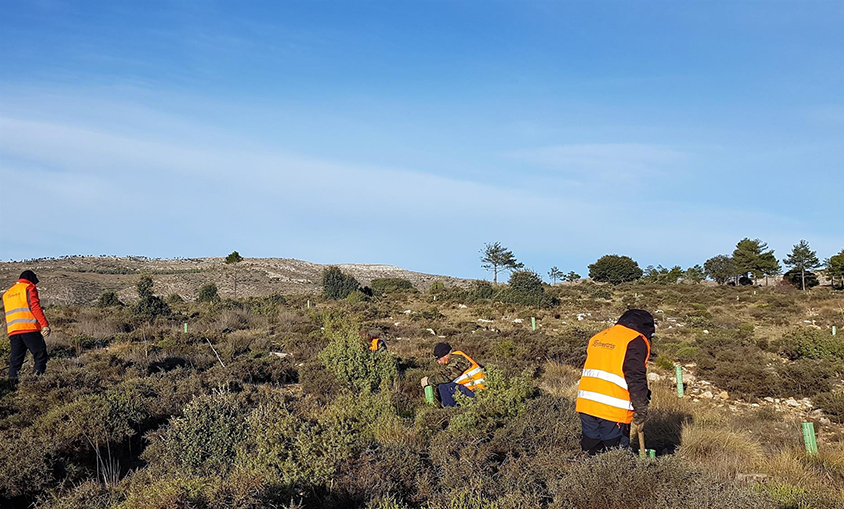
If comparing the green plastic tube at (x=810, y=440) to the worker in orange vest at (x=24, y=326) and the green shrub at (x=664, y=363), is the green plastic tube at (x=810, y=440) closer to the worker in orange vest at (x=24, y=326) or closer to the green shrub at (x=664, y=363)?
the green shrub at (x=664, y=363)

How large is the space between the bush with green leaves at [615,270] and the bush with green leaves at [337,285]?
31.0 metres

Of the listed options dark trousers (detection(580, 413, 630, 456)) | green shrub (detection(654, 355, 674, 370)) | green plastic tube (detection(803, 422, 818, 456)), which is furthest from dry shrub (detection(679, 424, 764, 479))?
green shrub (detection(654, 355, 674, 370))

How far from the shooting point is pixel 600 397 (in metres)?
5.29

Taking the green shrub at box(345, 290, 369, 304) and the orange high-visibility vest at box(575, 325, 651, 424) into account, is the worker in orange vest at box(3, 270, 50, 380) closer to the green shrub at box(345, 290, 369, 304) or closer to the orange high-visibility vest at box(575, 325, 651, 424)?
the orange high-visibility vest at box(575, 325, 651, 424)

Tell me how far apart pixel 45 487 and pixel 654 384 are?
9.88m

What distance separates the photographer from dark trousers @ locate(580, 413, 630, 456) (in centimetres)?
527

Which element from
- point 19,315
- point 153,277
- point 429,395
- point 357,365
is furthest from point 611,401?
point 153,277

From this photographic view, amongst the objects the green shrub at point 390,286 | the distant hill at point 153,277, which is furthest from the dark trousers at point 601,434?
the distant hill at point 153,277

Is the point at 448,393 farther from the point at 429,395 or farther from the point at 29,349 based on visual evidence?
the point at 29,349

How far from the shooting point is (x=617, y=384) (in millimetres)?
5215

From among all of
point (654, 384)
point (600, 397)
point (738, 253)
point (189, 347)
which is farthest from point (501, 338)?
point (738, 253)

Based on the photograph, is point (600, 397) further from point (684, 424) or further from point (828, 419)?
point (828, 419)

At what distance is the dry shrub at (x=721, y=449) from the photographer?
625cm

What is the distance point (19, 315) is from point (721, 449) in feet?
32.3
